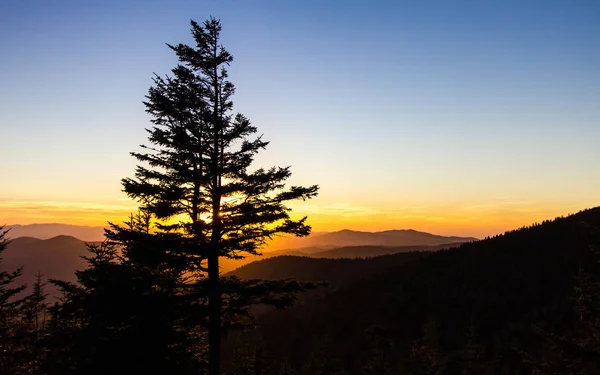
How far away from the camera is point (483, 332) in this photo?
3950 centimetres

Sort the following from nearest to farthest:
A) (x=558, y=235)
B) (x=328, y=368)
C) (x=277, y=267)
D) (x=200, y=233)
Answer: (x=200, y=233) < (x=328, y=368) < (x=558, y=235) < (x=277, y=267)

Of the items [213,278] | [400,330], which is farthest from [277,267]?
[213,278]

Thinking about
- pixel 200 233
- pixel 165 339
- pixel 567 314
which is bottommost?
pixel 567 314

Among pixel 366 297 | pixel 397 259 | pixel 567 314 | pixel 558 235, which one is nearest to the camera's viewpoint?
pixel 567 314

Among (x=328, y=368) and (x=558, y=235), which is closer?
(x=328, y=368)

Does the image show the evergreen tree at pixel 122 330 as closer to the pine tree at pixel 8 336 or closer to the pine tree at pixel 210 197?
the pine tree at pixel 210 197

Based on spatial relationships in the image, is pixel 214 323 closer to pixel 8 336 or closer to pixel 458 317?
pixel 8 336

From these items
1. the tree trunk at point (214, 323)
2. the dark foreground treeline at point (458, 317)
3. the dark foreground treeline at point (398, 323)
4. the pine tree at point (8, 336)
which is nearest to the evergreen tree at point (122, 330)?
the dark foreground treeline at point (398, 323)

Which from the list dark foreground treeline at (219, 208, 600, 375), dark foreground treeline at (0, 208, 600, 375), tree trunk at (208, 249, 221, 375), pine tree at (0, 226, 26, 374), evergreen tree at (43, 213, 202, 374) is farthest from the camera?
dark foreground treeline at (219, 208, 600, 375)

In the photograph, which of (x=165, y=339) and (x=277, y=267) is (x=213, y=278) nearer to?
(x=165, y=339)

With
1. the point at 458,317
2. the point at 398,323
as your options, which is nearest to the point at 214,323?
the point at 458,317

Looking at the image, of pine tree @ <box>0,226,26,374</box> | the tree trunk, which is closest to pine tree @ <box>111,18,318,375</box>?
the tree trunk

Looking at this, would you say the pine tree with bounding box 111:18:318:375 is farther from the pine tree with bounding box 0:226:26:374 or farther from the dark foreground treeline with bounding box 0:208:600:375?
the pine tree with bounding box 0:226:26:374

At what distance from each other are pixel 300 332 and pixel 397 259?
40.5 m
